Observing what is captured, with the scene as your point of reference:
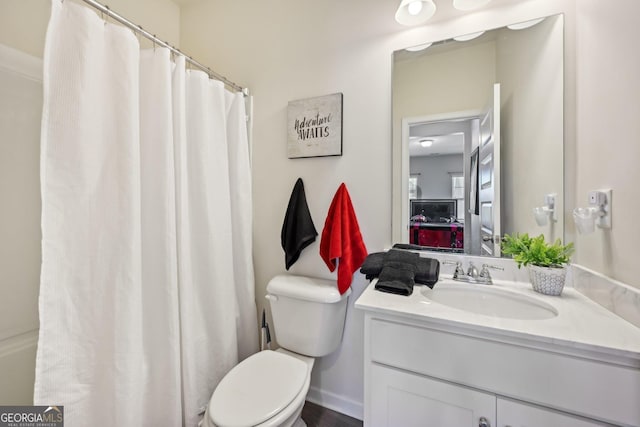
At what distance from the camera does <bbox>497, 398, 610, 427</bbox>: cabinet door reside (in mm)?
670

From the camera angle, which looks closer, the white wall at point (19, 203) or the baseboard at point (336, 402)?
the white wall at point (19, 203)

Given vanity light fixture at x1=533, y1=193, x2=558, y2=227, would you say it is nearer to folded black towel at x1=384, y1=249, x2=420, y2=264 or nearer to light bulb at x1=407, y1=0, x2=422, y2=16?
folded black towel at x1=384, y1=249, x2=420, y2=264

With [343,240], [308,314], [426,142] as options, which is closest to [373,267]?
[343,240]

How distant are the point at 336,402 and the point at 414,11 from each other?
210cm

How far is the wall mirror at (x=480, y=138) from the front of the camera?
3.64 feet

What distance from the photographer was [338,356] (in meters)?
1.48

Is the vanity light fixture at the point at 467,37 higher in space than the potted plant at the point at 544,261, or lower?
higher

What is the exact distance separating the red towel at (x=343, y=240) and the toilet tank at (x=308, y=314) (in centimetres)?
10

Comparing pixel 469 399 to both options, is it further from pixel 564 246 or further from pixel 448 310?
A: pixel 564 246

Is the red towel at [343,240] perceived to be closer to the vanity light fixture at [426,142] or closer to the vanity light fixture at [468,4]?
the vanity light fixture at [426,142]

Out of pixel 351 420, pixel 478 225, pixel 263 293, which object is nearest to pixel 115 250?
pixel 263 293

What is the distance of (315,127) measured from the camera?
1510 mm

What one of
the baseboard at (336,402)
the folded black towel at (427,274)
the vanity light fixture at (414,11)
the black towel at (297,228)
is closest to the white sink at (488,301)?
the folded black towel at (427,274)

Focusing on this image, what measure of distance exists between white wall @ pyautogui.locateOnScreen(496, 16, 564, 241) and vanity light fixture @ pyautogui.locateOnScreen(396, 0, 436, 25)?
0.35 m
